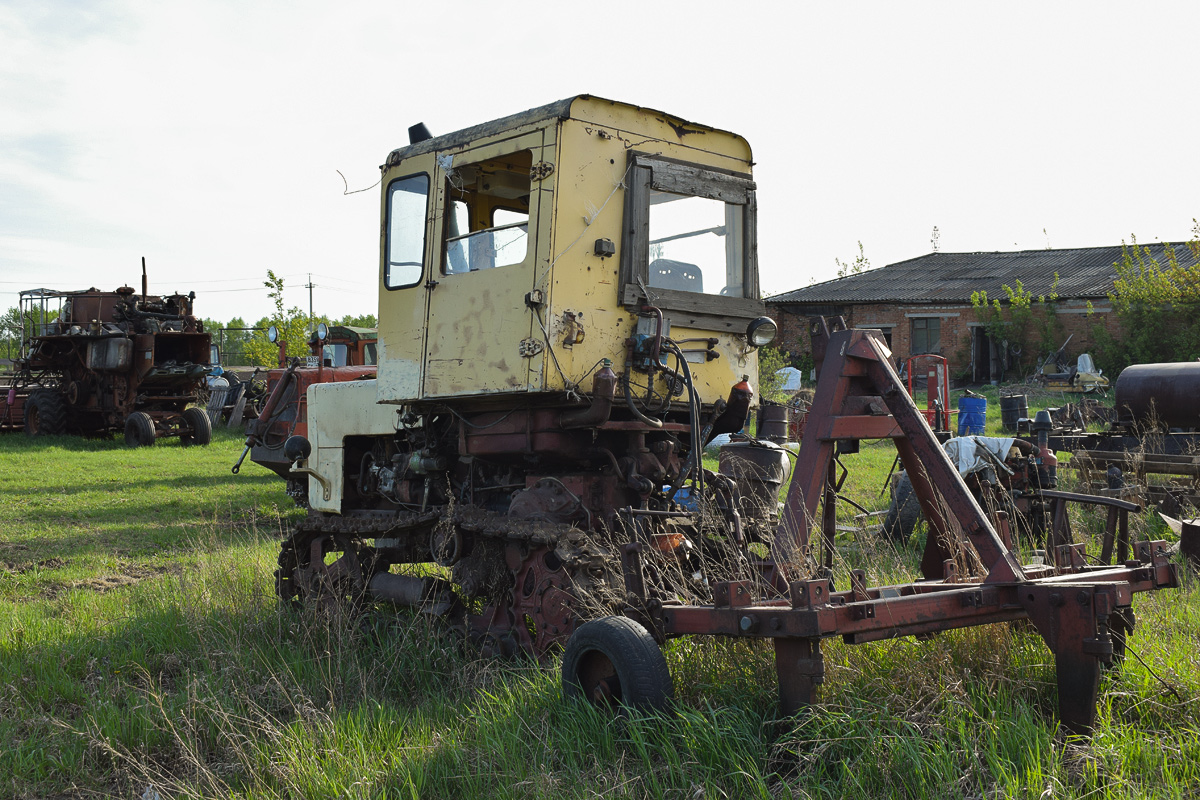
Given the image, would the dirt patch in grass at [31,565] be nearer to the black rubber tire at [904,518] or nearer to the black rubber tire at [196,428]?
the black rubber tire at [904,518]

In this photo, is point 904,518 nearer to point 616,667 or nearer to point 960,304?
point 616,667

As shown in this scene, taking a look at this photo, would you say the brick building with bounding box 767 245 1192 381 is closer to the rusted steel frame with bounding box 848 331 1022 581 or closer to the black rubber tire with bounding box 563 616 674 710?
the rusted steel frame with bounding box 848 331 1022 581

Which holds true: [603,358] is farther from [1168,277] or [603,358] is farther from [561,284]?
[1168,277]

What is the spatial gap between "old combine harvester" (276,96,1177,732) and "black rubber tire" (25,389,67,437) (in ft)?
60.2

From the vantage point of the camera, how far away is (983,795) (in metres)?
3.03

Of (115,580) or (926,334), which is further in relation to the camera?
(926,334)

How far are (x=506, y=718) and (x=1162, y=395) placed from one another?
941cm

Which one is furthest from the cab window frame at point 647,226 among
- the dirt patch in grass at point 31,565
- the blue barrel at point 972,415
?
the blue barrel at point 972,415

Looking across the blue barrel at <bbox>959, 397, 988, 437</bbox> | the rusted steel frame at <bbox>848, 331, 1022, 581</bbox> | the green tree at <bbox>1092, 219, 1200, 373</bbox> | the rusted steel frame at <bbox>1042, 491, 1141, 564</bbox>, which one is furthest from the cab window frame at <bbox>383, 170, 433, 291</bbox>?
the green tree at <bbox>1092, 219, 1200, 373</bbox>

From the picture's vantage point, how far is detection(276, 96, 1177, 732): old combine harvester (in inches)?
170

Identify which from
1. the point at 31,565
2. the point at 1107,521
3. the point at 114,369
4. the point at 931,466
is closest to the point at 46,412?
the point at 114,369

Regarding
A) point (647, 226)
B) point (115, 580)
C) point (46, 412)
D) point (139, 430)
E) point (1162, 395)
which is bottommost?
point (115, 580)

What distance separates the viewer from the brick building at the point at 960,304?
30.3m

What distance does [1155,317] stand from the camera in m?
27.3
